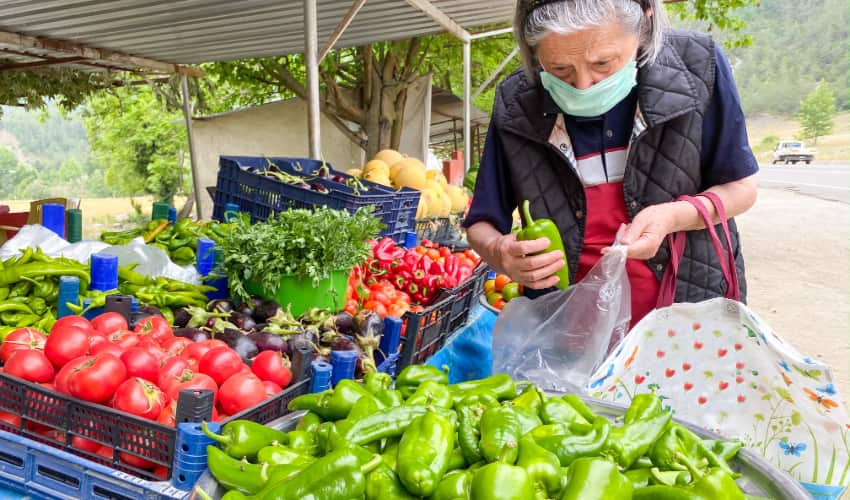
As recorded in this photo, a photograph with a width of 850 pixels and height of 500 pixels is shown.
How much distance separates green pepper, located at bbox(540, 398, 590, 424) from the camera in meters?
1.59

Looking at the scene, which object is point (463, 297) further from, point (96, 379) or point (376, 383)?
point (96, 379)

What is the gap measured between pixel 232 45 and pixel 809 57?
4532 inches

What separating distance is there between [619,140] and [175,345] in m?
1.70

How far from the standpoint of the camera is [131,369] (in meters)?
2.02

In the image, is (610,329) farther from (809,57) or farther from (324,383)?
(809,57)

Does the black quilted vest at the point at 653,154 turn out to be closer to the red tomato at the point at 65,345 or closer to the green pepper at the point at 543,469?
the green pepper at the point at 543,469

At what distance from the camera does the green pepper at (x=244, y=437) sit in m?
1.54

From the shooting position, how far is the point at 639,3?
79.8 inches

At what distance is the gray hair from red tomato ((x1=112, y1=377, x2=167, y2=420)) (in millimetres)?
1529

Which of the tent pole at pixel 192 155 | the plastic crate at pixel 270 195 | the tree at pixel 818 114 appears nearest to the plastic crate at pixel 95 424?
the plastic crate at pixel 270 195

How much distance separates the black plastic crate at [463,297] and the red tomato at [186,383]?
1.43 m

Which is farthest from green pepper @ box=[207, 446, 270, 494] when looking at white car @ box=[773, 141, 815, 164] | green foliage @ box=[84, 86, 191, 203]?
white car @ box=[773, 141, 815, 164]

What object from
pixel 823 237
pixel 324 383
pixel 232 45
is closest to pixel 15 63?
pixel 232 45

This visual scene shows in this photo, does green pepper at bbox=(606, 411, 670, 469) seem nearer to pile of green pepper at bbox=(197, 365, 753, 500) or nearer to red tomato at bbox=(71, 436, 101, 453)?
pile of green pepper at bbox=(197, 365, 753, 500)
